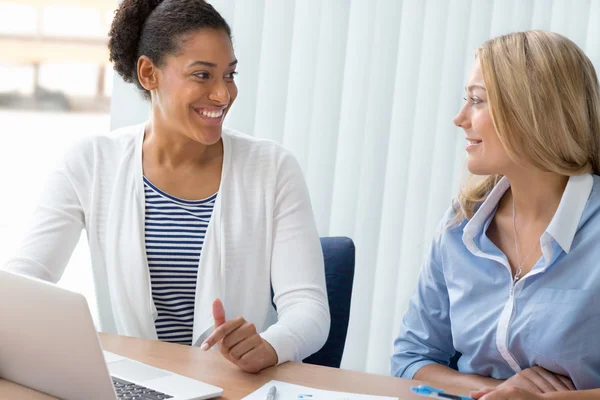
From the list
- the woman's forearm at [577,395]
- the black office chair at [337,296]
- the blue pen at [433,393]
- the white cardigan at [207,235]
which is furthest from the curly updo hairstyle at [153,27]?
the woman's forearm at [577,395]

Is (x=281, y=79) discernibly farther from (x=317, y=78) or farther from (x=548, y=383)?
(x=548, y=383)

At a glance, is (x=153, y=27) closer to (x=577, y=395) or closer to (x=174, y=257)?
(x=174, y=257)

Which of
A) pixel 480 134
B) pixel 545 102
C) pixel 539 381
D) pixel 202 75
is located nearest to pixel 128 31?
pixel 202 75

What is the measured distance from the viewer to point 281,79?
272 centimetres

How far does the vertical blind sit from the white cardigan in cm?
76

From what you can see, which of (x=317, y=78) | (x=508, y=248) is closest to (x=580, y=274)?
(x=508, y=248)

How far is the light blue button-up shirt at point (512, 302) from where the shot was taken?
1.51 meters

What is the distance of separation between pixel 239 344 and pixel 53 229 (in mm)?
643

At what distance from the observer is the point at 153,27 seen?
1958mm

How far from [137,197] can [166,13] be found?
1.51 feet

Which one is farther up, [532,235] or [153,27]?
[153,27]

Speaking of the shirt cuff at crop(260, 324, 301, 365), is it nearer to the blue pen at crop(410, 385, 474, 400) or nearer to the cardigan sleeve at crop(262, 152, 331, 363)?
the cardigan sleeve at crop(262, 152, 331, 363)

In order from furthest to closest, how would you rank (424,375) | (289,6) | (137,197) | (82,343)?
(289,6) → (137,197) → (424,375) → (82,343)

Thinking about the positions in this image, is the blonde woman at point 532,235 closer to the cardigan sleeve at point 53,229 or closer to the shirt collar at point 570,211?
the shirt collar at point 570,211
